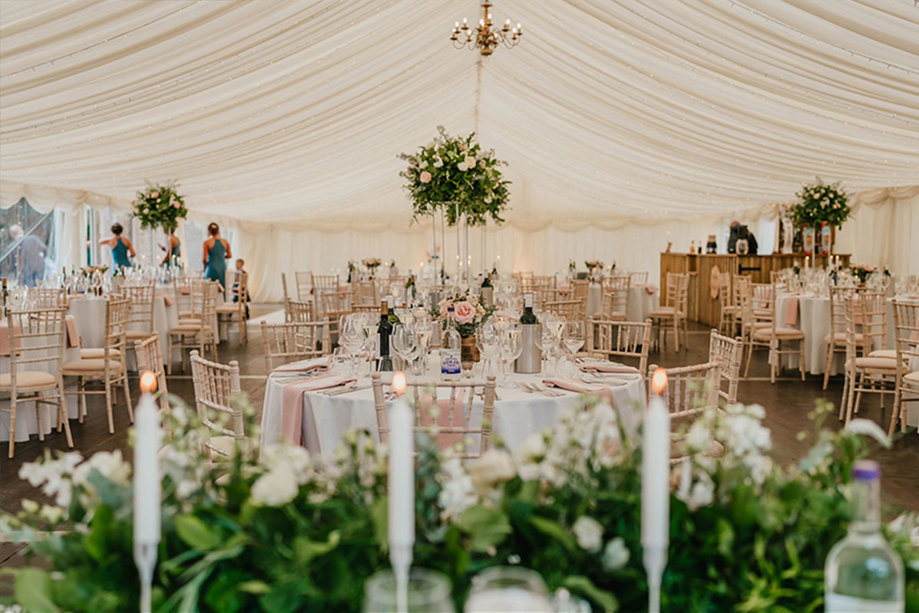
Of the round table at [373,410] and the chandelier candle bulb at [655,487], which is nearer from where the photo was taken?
the chandelier candle bulb at [655,487]

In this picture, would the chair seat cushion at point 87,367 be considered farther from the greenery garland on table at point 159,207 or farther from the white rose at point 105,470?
the white rose at point 105,470

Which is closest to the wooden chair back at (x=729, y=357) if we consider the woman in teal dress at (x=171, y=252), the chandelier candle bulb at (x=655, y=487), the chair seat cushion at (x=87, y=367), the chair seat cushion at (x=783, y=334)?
the chandelier candle bulb at (x=655, y=487)

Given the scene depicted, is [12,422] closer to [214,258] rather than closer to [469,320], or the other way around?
[469,320]

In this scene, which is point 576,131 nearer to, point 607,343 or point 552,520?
point 607,343

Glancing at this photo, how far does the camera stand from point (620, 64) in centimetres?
749

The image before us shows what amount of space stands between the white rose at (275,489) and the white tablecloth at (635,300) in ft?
35.1

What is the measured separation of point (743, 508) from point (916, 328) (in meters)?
5.11

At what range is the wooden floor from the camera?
440 centimetres

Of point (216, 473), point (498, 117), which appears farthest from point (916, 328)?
point (498, 117)

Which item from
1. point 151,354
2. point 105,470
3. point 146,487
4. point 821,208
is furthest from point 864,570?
point 821,208

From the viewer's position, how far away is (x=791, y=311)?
857 centimetres

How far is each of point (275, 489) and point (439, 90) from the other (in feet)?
34.2

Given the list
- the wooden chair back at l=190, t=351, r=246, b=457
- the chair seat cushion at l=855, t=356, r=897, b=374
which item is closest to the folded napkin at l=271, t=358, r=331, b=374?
the wooden chair back at l=190, t=351, r=246, b=457

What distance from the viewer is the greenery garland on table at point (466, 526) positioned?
103 centimetres
